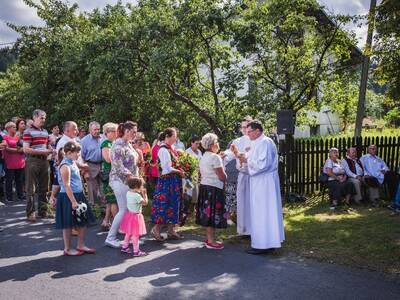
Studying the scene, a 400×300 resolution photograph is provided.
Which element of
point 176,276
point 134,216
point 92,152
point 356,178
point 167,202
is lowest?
point 176,276

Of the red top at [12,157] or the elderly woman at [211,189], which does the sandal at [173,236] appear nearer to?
the elderly woman at [211,189]

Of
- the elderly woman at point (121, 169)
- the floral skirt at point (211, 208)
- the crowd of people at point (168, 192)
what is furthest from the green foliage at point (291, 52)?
the elderly woman at point (121, 169)

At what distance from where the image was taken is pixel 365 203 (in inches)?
459

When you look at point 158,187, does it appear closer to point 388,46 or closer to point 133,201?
point 133,201

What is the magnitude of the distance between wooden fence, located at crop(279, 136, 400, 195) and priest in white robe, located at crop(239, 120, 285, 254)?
5.16 m

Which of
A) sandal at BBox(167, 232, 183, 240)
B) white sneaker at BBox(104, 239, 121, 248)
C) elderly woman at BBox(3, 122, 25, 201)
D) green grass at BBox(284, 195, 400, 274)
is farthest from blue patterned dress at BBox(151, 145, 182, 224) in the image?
elderly woman at BBox(3, 122, 25, 201)

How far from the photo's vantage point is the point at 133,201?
6953mm

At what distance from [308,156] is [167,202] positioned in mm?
6239

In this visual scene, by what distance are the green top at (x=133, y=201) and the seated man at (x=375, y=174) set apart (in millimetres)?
6926

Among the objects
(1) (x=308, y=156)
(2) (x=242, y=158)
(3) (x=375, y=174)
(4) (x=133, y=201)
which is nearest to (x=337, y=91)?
(1) (x=308, y=156)

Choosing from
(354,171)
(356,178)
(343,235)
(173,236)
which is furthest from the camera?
(354,171)

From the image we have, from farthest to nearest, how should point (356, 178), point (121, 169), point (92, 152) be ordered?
point (356, 178), point (92, 152), point (121, 169)

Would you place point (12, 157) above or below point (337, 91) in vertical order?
below

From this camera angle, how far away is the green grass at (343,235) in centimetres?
677
